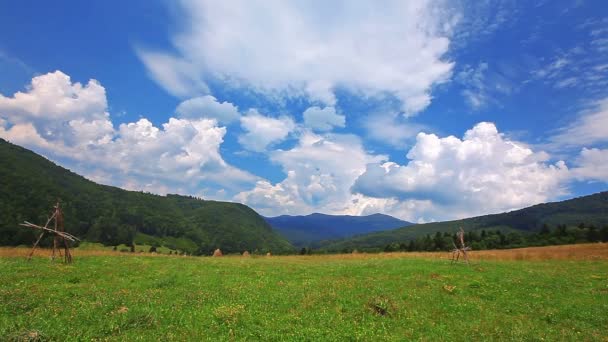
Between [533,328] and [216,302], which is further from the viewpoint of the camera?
[216,302]

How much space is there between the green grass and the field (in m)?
0.06

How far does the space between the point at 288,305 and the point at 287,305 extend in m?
0.06

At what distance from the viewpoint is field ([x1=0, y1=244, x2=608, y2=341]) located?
48.3 ft

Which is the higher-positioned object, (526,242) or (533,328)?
(526,242)

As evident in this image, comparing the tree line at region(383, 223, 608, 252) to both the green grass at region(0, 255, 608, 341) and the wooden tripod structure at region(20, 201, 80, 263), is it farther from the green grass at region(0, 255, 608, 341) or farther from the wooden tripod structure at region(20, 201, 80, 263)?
the wooden tripod structure at region(20, 201, 80, 263)

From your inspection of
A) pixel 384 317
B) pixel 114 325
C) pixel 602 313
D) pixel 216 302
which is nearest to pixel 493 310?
pixel 602 313

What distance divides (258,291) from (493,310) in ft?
45.3

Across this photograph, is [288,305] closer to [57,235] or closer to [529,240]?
[57,235]

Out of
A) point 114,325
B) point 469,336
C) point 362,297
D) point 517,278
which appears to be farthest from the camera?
point 517,278

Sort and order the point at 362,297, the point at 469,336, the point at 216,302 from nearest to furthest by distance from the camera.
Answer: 1. the point at 469,336
2. the point at 216,302
3. the point at 362,297

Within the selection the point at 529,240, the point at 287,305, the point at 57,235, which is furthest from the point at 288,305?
the point at 529,240

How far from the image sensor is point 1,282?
69.9ft

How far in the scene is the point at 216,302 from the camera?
19359mm

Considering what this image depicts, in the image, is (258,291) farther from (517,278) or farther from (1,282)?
(517,278)
